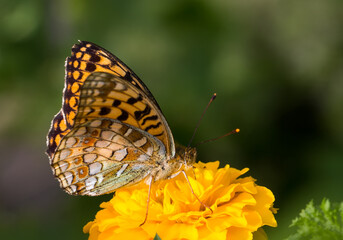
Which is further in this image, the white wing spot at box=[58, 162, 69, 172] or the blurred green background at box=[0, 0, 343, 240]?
the blurred green background at box=[0, 0, 343, 240]

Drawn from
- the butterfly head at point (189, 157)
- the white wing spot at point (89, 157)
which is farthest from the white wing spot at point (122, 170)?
the butterfly head at point (189, 157)

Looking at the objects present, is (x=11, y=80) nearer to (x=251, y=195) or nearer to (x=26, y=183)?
(x=26, y=183)

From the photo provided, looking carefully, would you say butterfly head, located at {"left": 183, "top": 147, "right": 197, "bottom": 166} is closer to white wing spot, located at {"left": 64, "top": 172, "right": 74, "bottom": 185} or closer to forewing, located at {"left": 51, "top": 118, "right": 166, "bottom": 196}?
forewing, located at {"left": 51, "top": 118, "right": 166, "bottom": 196}

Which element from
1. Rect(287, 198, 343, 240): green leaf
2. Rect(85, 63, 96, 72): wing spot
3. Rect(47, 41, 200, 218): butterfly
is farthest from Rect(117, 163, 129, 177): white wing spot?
Rect(287, 198, 343, 240): green leaf

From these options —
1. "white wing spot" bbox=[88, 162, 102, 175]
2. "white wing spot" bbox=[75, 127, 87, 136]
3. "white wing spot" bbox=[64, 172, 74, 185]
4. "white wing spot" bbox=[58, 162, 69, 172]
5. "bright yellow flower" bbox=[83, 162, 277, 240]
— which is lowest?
"bright yellow flower" bbox=[83, 162, 277, 240]

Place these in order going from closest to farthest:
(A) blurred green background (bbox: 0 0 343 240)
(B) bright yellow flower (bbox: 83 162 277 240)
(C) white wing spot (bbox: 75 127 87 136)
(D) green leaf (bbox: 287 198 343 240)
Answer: (D) green leaf (bbox: 287 198 343 240) → (B) bright yellow flower (bbox: 83 162 277 240) → (C) white wing spot (bbox: 75 127 87 136) → (A) blurred green background (bbox: 0 0 343 240)

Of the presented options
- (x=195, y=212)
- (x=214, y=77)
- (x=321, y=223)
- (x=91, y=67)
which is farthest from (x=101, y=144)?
(x=214, y=77)
